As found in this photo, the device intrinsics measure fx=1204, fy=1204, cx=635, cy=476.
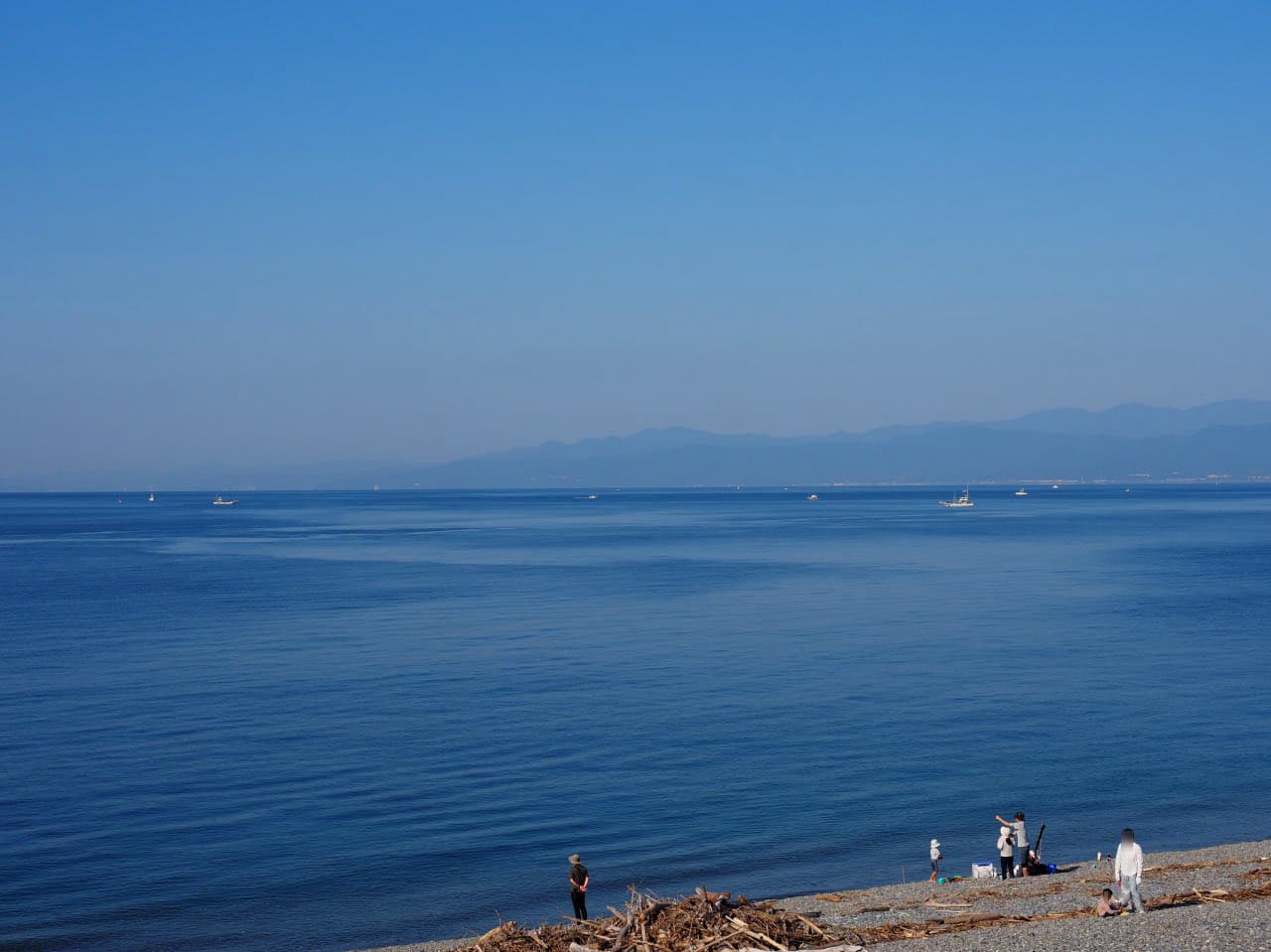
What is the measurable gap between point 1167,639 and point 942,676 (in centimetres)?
1660

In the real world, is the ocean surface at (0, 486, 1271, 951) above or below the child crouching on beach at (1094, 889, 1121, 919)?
below

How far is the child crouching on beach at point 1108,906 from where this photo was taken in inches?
719

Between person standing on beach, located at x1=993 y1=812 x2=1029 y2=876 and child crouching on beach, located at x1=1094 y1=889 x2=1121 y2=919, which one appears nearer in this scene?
child crouching on beach, located at x1=1094 y1=889 x2=1121 y2=919

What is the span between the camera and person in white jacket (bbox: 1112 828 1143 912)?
18.0 meters

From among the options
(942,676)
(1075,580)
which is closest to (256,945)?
(942,676)

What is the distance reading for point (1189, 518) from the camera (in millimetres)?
199125

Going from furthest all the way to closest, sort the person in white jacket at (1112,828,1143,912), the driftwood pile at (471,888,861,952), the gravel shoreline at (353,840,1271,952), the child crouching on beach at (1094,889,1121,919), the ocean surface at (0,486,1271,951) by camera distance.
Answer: the ocean surface at (0,486,1271,951)
the child crouching on beach at (1094,889,1121,919)
the person in white jacket at (1112,828,1143,912)
the gravel shoreline at (353,840,1271,952)
the driftwood pile at (471,888,861,952)

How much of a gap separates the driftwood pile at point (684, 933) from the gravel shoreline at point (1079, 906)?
146cm

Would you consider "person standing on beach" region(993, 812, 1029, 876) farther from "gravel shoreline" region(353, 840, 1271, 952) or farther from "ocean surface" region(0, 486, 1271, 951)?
"ocean surface" region(0, 486, 1271, 951)

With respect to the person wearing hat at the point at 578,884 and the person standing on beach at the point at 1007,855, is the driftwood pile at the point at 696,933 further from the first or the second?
the person standing on beach at the point at 1007,855

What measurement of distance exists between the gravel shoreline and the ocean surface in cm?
206

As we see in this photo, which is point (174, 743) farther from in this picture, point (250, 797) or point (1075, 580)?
point (1075, 580)

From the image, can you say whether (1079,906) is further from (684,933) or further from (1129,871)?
(684,933)

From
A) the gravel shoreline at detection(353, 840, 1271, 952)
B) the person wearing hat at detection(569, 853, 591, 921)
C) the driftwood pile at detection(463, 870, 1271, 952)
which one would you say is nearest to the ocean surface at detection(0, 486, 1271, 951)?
the gravel shoreline at detection(353, 840, 1271, 952)
